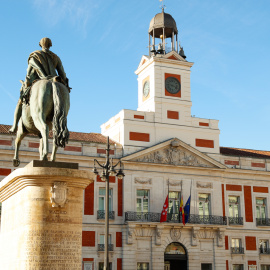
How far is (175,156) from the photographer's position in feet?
111

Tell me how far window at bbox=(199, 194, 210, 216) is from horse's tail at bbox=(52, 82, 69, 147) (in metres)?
26.2

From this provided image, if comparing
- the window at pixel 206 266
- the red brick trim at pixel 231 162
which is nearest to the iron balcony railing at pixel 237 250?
the window at pixel 206 266

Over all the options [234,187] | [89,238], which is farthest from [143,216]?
[234,187]

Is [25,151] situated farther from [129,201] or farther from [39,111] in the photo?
[39,111]

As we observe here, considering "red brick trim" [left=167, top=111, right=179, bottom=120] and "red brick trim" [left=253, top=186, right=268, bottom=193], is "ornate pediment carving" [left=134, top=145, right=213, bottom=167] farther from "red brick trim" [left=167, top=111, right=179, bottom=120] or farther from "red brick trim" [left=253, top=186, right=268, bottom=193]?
"red brick trim" [left=253, top=186, right=268, bottom=193]

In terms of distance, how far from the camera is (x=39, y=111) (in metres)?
9.30

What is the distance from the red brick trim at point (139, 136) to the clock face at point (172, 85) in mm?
4248

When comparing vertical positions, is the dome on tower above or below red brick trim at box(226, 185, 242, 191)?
above

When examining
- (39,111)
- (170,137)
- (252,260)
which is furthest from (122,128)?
(39,111)

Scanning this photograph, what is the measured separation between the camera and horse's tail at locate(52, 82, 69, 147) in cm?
896

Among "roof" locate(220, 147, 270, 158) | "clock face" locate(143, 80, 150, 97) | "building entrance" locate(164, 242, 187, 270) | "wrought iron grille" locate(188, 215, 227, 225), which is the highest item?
"clock face" locate(143, 80, 150, 97)

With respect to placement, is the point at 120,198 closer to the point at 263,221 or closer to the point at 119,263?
the point at 119,263

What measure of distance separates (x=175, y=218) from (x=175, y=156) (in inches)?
165

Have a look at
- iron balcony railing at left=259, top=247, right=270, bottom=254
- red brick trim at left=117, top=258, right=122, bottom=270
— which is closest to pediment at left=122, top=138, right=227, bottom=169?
red brick trim at left=117, top=258, right=122, bottom=270
